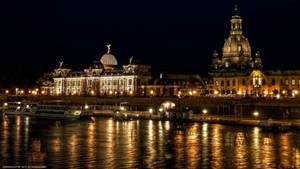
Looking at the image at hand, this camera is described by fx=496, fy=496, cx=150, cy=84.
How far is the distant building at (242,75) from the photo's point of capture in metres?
157

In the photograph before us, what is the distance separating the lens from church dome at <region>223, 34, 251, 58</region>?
638 feet

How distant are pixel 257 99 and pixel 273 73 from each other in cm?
4053

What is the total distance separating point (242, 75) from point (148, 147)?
120290 mm

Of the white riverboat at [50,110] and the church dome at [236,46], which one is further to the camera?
the church dome at [236,46]

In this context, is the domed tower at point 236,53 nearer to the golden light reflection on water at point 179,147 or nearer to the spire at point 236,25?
the spire at point 236,25

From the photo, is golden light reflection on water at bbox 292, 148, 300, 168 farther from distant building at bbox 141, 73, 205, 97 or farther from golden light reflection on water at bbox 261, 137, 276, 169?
distant building at bbox 141, 73, 205, 97

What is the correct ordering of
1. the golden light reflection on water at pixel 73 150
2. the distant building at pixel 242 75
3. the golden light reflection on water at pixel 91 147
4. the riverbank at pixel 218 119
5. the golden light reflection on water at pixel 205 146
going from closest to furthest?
the golden light reflection on water at pixel 73 150, the golden light reflection on water at pixel 91 147, the golden light reflection on water at pixel 205 146, the riverbank at pixel 218 119, the distant building at pixel 242 75

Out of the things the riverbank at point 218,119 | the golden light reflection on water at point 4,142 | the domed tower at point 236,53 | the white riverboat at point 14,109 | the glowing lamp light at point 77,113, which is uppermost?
the domed tower at point 236,53

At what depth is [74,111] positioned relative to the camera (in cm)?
9975

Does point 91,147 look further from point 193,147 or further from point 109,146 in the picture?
point 193,147

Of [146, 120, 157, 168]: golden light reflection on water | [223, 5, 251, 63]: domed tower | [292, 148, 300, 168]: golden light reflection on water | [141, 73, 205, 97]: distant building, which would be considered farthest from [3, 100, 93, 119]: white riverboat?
[223, 5, 251, 63]: domed tower

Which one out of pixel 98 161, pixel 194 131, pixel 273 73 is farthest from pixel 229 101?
pixel 98 161

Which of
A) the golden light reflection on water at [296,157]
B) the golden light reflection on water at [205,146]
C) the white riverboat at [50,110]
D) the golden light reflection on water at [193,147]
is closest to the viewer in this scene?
the golden light reflection on water at [296,157]

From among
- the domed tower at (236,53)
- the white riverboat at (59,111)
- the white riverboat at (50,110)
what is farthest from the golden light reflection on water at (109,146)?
the domed tower at (236,53)
